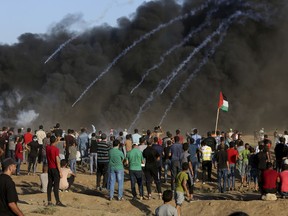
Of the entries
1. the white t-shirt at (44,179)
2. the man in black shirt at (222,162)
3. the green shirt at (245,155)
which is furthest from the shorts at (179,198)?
the green shirt at (245,155)

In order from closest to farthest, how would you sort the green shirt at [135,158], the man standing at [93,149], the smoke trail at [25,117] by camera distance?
the green shirt at [135,158]
the man standing at [93,149]
the smoke trail at [25,117]

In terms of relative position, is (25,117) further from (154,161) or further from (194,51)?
(154,161)

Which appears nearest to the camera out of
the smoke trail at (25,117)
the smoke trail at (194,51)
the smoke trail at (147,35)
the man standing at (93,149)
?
the man standing at (93,149)

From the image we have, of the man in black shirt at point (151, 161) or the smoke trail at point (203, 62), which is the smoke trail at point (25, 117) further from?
the man in black shirt at point (151, 161)

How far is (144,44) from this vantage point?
61438mm

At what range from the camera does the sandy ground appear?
15.4m

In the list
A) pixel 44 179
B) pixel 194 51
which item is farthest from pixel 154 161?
pixel 194 51

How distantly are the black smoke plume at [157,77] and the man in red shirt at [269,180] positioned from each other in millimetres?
39755

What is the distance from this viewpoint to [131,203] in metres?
18.1

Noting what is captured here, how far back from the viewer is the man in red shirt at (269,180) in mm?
16391

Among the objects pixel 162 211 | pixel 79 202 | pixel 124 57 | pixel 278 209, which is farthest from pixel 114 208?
pixel 124 57

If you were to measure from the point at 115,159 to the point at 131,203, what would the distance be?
1.50 metres

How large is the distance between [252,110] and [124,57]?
14.7 m

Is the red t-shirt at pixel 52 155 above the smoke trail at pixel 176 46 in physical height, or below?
below
